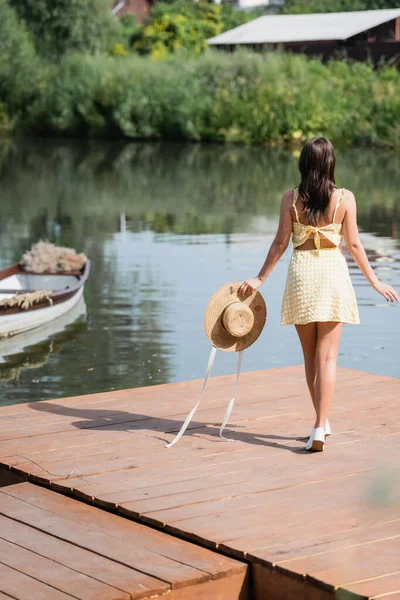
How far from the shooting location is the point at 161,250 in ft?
65.3

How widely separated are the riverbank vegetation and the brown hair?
3748 cm

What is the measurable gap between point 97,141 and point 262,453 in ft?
140

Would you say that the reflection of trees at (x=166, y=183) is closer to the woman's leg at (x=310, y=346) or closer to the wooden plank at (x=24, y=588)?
the woman's leg at (x=310, y=346)

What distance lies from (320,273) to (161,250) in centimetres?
1405

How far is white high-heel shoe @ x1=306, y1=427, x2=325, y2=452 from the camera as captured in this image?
19.5ft

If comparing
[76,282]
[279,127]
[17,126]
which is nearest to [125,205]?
[76,282]

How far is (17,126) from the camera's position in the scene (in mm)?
51688

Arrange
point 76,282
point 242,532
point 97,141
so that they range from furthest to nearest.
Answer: point 97,141 < point 76,282 < point 242,532

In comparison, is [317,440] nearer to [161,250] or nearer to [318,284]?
[318,284]

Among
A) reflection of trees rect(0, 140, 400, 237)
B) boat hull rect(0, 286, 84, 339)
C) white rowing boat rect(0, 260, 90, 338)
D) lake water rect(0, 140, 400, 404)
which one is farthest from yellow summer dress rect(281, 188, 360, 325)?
reflection of trees rect(0, 140, 400, 237)

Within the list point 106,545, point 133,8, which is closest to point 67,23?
point 133,8

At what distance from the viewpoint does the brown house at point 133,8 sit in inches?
2911

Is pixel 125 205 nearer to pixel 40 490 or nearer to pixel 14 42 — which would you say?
pixel 40 490

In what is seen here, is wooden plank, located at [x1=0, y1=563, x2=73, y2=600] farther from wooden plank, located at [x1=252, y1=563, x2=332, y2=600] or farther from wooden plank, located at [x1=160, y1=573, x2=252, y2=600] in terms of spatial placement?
wooden plank, located at [x1=252, y1=563, x2=332, y2=600]
